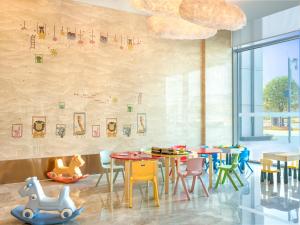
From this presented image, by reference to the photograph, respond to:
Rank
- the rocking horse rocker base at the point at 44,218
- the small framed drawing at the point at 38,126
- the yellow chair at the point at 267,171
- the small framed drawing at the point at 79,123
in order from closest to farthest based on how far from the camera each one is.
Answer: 1. the rocking horse rocker base at the point at 44,218
2. the yellow chair at the point at 267,171
3. the small framed drawing at the point at 38,126
4. the small framed drawing at the point at 79,123

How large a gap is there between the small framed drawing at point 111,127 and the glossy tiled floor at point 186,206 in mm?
1699

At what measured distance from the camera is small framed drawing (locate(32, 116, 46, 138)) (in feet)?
22.4

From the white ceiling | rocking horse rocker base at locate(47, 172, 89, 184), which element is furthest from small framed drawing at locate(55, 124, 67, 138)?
the white ceiling

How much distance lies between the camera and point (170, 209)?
466 cm

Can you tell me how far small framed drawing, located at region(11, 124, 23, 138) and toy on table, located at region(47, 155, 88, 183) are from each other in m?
0.92

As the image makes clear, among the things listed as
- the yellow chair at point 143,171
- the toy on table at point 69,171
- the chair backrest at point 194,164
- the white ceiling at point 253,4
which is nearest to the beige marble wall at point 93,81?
the white ceiling at point 253,4

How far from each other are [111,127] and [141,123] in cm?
79

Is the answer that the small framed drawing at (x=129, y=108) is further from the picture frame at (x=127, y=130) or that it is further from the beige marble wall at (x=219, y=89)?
the beige marble wall at (x=219, y=89)

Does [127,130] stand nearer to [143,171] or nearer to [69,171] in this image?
[69,171]

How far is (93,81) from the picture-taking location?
24.6 feet

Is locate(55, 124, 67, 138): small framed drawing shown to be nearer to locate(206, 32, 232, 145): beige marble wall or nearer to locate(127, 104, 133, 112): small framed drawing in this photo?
locate(127, 104, 133, 112): small framed drawing

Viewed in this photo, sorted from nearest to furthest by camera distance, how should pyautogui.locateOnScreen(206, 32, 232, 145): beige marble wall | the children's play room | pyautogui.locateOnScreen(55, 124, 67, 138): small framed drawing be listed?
the children's play room
pyautogui.locateOnScreen(55, 124, 67, 138): small framed drawing
pyautogui.locateOnScreen(206, 32, 232, 145): beige marble wall

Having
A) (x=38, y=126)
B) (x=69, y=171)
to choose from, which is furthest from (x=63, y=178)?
(x=38, y=126)

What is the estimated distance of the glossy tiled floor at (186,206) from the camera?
13.7 ft
